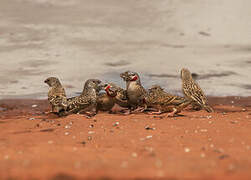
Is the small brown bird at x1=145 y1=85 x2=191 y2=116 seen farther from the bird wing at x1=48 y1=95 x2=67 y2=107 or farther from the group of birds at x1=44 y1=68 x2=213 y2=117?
the bird wing at x1=48 y1=95 x2=67 y2=107

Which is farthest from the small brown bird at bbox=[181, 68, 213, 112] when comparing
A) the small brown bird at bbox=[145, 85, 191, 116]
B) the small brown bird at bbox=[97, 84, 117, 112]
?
the small brown bird at bbox=[97, 84, 117, 112]

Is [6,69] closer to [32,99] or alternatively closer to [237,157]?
[32,99]

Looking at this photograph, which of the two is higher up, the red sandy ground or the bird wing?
the bird wing

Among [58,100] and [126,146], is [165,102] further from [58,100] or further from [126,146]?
[126,146]

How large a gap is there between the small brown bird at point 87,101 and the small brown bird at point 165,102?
1.27 meters

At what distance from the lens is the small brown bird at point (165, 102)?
816 centimetres

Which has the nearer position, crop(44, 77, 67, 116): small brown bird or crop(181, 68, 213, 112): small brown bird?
crop(44, 77, 67, 116): small brown bird

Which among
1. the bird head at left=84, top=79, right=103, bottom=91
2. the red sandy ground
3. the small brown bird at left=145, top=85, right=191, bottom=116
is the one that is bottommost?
the red sandy ground

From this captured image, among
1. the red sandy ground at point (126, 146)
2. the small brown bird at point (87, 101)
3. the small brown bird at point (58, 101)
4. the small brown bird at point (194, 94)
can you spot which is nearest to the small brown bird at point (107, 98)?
the small brown bird at point (87, 101)

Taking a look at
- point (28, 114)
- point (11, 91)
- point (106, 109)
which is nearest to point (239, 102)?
point (106, 109)

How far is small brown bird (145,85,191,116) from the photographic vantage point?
8.16m

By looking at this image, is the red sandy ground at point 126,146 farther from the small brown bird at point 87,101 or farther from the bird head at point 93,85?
the bird head at point 93,85

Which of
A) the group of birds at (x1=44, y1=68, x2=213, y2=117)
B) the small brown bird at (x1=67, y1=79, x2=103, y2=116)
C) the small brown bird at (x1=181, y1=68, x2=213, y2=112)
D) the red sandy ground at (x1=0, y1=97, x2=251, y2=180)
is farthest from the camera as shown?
the small brown bird at (x1=181, y1=68, x2=213, y2=112)

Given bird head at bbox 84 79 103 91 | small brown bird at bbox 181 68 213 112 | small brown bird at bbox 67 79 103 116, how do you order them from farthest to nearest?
1. bird head at bbox 84 79 103 91
2. small brown bird at bbox 181 68 213 112
3. small brown bird at bbox 67 79 103 116
